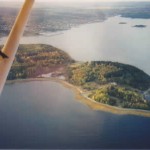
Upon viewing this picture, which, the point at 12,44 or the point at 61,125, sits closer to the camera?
the point at 12,44

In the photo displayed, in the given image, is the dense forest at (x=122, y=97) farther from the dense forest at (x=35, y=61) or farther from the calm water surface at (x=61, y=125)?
the dense forest at (x=35, y=61)

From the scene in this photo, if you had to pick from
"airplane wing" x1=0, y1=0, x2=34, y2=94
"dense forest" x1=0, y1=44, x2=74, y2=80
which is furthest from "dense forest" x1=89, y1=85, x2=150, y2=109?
"airplane wing" x1=0, y1=0, x2=34, y2=94

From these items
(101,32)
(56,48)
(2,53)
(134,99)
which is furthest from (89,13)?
(2,53)

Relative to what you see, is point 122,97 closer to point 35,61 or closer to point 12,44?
point 35,61

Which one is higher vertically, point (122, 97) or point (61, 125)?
point (122, 97)

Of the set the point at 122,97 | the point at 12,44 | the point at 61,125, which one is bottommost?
the point at 61,125

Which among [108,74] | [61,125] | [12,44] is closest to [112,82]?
[108,74]
